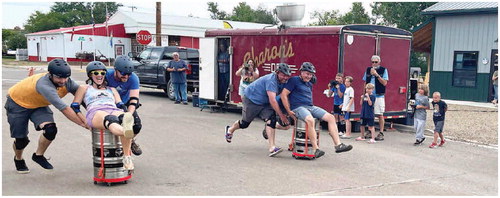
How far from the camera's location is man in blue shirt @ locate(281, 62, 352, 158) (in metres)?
7.30

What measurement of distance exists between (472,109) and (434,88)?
3978mm

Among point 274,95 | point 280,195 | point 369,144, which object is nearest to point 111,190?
point 280,195

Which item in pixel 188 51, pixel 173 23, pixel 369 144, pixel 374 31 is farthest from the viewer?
pixel 173 23

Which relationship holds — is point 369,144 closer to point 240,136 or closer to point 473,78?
point 240,136

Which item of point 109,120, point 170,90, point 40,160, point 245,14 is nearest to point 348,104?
point 109,120

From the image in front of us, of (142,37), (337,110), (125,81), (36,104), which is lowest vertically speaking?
(337,110)

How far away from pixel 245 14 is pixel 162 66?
74.7m

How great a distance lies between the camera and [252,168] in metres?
6.86

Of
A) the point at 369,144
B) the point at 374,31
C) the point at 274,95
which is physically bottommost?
the point at 369,144

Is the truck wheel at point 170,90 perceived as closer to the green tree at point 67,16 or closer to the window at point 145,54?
the window at point 145,54

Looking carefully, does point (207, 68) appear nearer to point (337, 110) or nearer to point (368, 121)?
point (337, 110)

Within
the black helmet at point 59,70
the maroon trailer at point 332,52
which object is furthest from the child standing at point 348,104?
the black helmet at point 59,70

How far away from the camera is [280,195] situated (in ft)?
18.1

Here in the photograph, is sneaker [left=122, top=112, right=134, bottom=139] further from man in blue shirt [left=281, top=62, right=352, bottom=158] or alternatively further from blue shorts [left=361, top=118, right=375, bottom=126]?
blue shorts [left=361, top=118, right=375, bottom=126]
